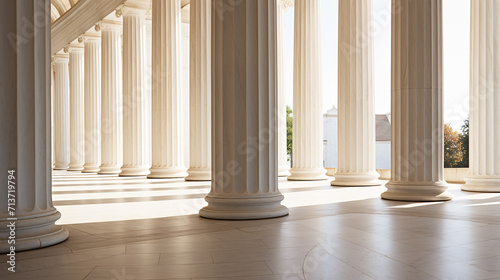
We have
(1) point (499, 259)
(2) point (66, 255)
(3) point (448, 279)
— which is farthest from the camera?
(2) point (66, 255)

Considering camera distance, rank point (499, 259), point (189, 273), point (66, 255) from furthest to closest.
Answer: point (66, 255), point (499, 259), point (189, 273)

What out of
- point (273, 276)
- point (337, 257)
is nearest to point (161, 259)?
point (273, 276)

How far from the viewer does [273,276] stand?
40.7 metres

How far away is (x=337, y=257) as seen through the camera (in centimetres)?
4772

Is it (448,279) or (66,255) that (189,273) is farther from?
(448,279)

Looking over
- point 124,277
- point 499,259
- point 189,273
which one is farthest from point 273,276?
point 499,259

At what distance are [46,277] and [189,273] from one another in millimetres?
12326

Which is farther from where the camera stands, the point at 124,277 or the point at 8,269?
the point at 8,269

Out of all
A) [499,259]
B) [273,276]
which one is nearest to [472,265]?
[499,259]

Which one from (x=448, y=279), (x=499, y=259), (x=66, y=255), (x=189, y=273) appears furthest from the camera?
(x=66, y=255)

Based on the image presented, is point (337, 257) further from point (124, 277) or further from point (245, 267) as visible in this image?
point (124, 277)

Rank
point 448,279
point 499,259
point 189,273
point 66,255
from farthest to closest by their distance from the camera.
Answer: point 66,255 → point 499,259 → point 189,273 → point 448,279

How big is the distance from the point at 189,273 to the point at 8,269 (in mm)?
17248

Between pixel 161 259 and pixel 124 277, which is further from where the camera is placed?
pixel 161 259
